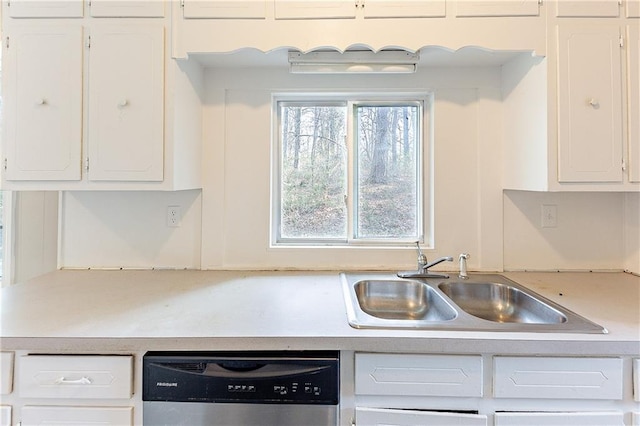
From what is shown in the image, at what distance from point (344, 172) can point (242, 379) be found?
1.18m

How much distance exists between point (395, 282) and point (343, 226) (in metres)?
0.42

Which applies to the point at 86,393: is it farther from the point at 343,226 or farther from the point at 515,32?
the point at 515,32

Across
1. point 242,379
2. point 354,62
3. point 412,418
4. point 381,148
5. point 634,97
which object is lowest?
point 412,418

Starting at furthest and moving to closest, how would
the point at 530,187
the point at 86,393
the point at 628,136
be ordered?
the point at 530,187 < the point at 628,136 < the point at 86,393

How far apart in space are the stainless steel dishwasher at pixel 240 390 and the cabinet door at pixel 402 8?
134 cm

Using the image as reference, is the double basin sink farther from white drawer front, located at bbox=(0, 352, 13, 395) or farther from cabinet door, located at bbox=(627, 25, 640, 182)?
white drawer front, located at bbox=(0, 352, 13, 395)

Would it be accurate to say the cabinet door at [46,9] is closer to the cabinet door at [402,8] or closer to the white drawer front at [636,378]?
the cabinet door at [402,8]

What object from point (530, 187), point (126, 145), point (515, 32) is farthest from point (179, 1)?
point (530, 187)

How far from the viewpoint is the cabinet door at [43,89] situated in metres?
1.55

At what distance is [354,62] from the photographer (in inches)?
66.4

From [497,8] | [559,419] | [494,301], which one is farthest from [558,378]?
[497,8]

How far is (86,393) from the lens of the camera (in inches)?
43.1

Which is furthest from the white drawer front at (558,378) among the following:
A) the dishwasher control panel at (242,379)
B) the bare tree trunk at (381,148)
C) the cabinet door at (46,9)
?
the cabinet door at (46,9)

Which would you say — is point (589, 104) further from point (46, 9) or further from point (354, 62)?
point (46, 9)
